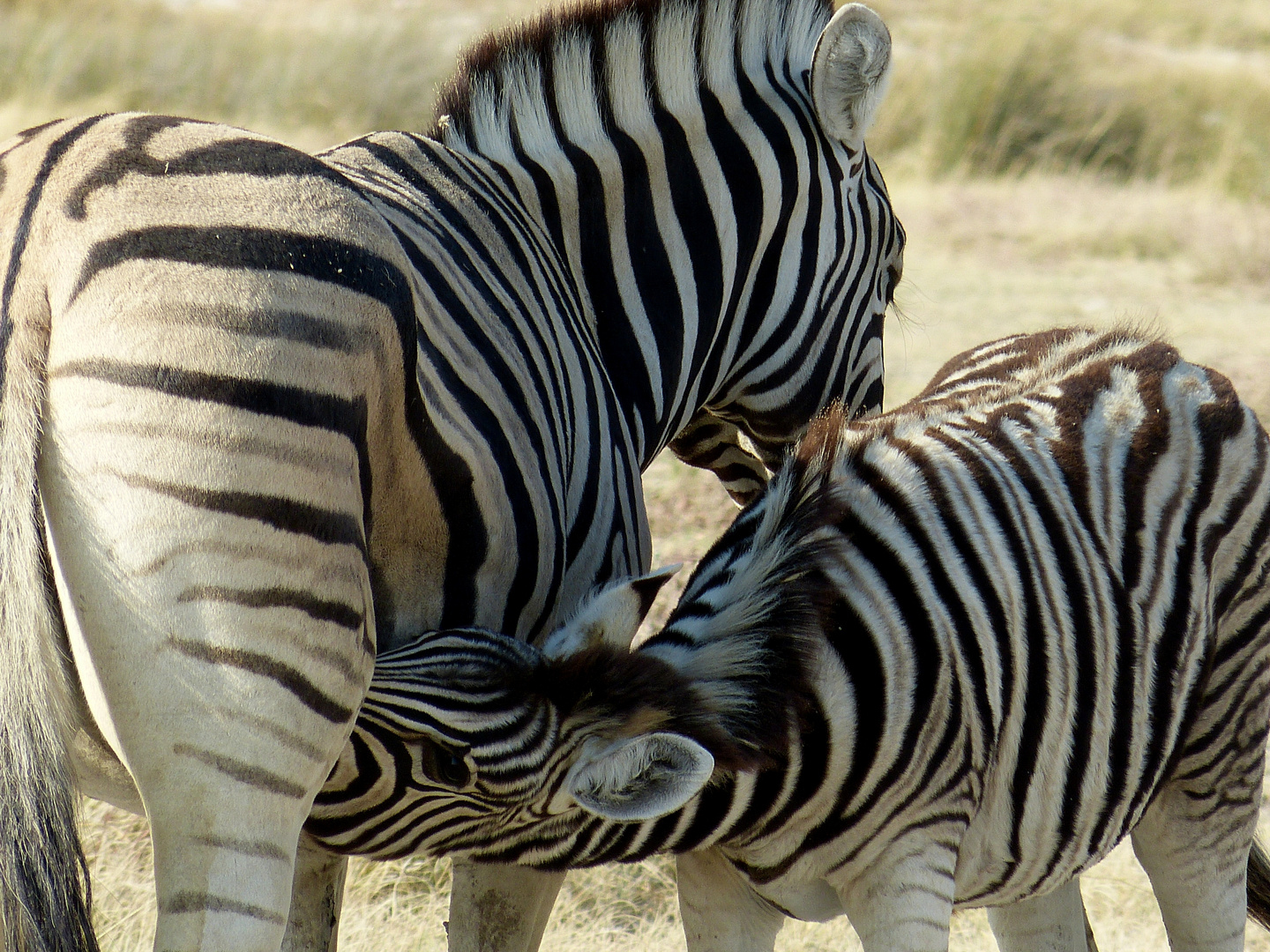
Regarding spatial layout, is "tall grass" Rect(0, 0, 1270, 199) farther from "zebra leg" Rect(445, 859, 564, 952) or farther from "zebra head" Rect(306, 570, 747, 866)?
"zebra head" Rect(306, 570, 747, 866)

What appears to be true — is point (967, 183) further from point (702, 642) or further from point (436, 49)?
point (702, 642)

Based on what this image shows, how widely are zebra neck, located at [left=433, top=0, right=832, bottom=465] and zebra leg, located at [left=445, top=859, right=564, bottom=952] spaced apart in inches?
44.9

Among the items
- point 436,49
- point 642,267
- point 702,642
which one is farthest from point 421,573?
point 436,49

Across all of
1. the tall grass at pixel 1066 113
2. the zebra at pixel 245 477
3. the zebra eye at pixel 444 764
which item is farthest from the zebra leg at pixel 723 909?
the tall grass at pixel 1066 113

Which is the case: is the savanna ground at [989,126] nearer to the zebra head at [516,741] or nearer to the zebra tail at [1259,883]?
the zebra tail at [1259,883]

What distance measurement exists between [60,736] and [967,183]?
1347 centimetres

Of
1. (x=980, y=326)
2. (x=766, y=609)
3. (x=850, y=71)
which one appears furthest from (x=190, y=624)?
(x=980, y=326)

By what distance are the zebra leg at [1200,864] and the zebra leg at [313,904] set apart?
2135 mm

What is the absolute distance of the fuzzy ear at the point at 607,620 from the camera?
8.39 feet

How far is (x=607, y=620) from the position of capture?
2.57m

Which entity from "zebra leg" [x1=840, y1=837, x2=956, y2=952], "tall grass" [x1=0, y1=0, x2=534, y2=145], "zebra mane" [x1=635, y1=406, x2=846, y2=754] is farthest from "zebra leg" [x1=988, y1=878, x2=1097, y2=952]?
"tall grass" [x1=0, y1=0, x2=534, y2=145]

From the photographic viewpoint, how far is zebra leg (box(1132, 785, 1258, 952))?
10.9 feet

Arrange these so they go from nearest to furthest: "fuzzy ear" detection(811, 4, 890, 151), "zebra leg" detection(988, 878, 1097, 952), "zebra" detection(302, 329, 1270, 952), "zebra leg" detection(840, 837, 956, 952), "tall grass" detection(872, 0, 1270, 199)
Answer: "zebra" detection(302, 329, 1270, 952) < "zebra leg" detection(840, 837, 956, 952) < "fuzzy ear" detection(811, 4, 890, 151) < "zebra leg" detection(988, 878, 1097, 952) < "tall grass" detection(872, 0, 1270, 199)

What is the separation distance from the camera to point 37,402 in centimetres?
175
